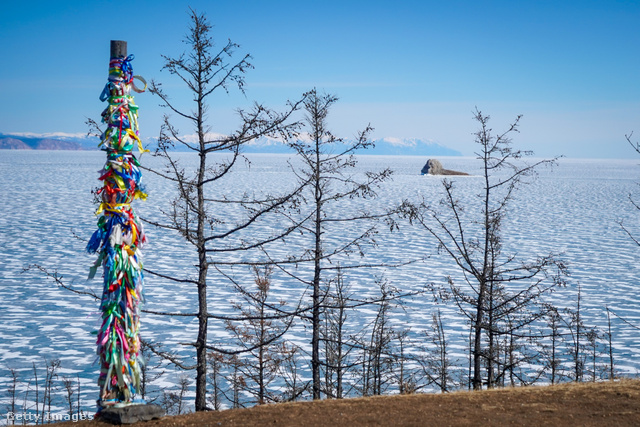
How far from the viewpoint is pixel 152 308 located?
24828 millimetres

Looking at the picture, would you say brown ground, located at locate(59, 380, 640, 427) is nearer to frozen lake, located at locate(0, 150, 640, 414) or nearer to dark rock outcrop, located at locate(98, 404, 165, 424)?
dark rock outcrop, located at locate(98, 404, 165, 424)

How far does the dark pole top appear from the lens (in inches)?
331

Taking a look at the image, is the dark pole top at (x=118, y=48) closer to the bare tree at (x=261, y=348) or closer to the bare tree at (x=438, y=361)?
the bare tree at (x=261, y=348)

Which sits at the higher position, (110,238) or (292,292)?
(110,238)

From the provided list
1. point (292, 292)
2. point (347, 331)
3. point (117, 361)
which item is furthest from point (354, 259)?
point (117, 361)

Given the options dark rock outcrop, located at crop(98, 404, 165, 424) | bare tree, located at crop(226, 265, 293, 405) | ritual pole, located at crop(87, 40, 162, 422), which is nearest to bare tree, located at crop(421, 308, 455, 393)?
bare tree, located at crop(226, 265, 293, 405)

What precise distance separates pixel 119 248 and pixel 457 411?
5.12 meters

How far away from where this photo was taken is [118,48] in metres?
8.41

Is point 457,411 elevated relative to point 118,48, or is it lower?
lower

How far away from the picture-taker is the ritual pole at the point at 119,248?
319 inches

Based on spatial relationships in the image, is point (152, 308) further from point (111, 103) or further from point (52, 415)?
point (111, 103)

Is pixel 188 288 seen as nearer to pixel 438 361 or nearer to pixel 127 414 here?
pixel 438 361

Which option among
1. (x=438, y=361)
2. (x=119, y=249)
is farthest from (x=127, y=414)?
(x=438, y=361)

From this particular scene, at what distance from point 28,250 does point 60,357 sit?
61.8 ft
